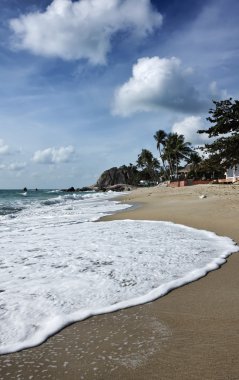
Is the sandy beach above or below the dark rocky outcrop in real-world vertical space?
below

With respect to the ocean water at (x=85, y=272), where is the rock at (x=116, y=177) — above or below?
above

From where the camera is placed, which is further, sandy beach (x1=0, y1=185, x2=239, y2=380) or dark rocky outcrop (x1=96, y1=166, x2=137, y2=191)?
dark rocky outcrop (x1=96, y1=166, x2=137, y2=191)

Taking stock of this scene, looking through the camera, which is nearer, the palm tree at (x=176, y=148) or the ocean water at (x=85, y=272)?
the ocean water at (x=85, y=272)

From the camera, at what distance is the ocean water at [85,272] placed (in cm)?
348

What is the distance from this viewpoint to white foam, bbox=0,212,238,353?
11.4 ft

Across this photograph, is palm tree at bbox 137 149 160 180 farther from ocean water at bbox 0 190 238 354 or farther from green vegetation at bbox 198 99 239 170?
ocean water at bbox 0 190 238 354

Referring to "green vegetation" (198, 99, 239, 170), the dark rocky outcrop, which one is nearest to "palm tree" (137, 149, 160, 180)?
the dark rocky outcrop

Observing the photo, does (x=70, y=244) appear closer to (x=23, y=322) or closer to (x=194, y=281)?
(x=194, y=281)

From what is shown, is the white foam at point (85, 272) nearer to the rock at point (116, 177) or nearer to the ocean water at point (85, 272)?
the ocean water at point (85, 272)

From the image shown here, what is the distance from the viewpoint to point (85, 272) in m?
5.24

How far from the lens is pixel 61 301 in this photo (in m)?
3.96

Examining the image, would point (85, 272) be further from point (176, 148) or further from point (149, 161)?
point (149, 161)

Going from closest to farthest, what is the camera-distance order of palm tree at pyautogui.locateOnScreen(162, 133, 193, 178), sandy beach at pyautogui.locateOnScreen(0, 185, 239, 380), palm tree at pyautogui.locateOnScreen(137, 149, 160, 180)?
sandy beach at pyautogui.locateOnScreen(0, 185, 239, 380), palm tree at pyautogui.locateOnScreen(162, 133, 193, 178), palm tree at pyautogui.locateOnScreen(137, 149, 160, 180)

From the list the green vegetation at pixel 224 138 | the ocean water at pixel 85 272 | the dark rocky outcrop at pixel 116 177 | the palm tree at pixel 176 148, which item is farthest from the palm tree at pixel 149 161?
the ocean water at pixel 85 272
